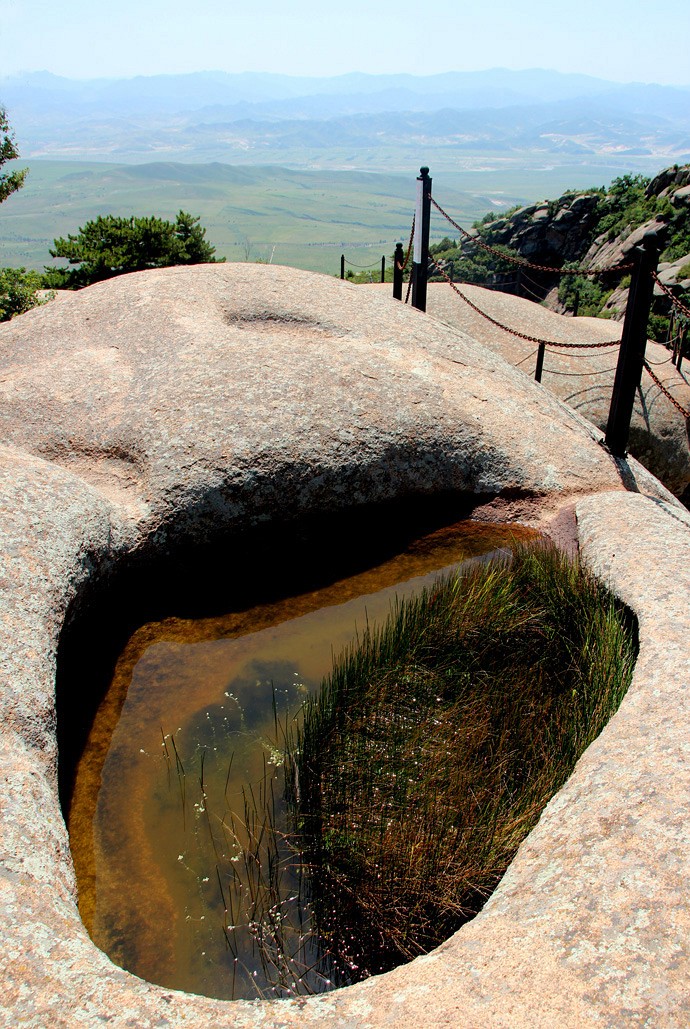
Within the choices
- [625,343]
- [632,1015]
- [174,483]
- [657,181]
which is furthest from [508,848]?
[657,181]

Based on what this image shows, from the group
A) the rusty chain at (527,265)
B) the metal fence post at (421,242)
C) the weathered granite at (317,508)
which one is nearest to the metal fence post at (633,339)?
the rusty chain at (527,265)

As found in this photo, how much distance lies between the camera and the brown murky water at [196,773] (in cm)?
364

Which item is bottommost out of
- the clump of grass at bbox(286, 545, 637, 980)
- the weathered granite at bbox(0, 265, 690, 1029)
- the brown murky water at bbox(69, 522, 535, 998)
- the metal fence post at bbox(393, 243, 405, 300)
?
the brown murky water at bbox(69, 522, 535, 998)

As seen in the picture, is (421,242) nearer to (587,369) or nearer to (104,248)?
(587,369)

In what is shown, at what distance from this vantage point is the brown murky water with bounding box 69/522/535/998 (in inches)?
143

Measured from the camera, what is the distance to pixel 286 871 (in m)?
3.93

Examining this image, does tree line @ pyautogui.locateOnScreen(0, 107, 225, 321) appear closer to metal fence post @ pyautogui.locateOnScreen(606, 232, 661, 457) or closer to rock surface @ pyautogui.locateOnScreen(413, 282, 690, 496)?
rock surface @ pyautogui.locateOnScreen(413, 282, 690, 496)

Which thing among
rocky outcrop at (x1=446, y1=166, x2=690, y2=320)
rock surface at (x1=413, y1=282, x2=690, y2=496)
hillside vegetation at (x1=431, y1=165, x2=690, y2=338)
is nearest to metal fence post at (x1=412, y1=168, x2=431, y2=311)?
rock surface at (x1=413, y1=282, x2=690, y2=496)

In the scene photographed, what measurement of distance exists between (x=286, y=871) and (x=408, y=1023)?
124 centimetres

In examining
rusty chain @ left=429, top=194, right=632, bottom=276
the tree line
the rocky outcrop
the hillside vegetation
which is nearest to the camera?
rusty chain @ left=429, top=194, right=632, bottom=276

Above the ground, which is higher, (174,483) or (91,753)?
(174,483)

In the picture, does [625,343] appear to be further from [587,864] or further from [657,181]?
[657,181]

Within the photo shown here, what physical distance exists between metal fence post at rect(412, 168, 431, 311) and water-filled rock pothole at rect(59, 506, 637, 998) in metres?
5.70

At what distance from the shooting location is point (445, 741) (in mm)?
4504
